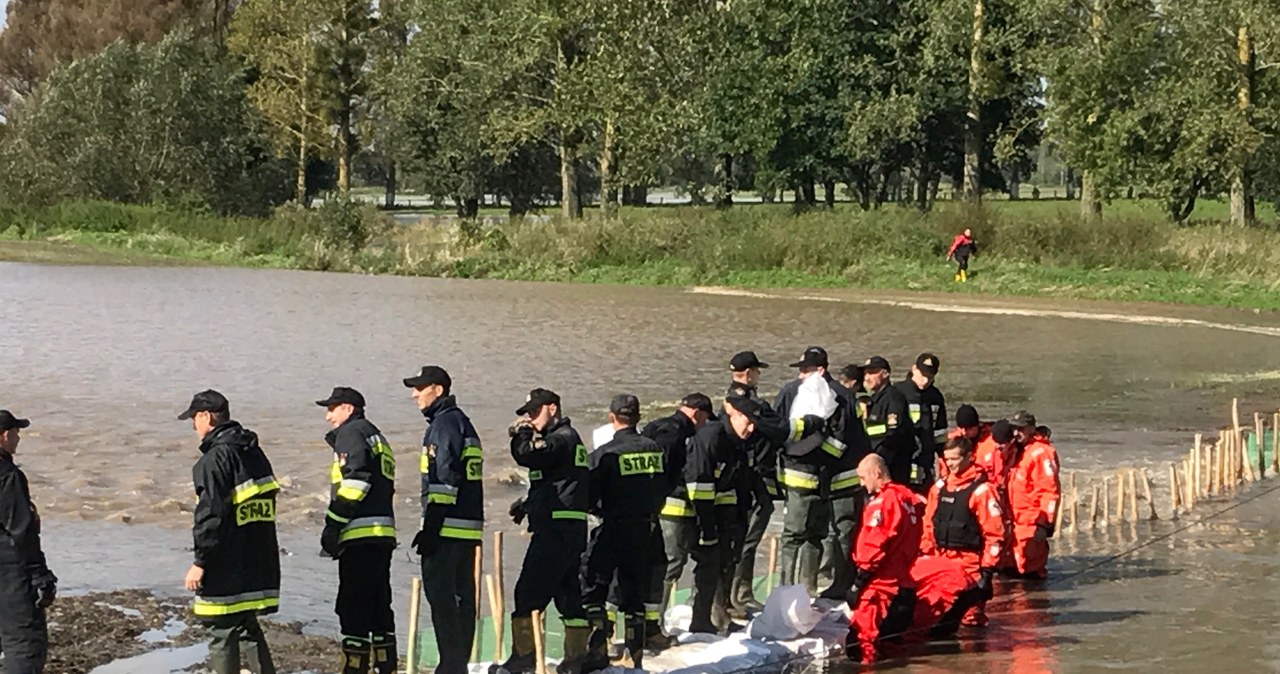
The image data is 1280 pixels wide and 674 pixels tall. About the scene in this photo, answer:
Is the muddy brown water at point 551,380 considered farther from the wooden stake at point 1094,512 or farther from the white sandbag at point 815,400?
the white sandbag at point 815,400

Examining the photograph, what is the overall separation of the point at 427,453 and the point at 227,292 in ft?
140

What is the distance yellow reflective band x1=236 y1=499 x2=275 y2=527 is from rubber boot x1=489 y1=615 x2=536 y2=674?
201 cm

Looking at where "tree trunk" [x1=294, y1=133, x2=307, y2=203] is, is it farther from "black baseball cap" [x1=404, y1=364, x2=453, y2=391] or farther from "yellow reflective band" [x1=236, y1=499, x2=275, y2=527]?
"yellow reflective band" [x1=236, y1=499, x2=275, y2=527]

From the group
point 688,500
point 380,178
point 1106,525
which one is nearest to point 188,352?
point 1106,525

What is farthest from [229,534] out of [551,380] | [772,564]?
[551,380]

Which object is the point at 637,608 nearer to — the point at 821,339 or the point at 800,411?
the point at 800,411

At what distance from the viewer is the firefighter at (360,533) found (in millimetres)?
10273

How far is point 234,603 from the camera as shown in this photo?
1008 cm

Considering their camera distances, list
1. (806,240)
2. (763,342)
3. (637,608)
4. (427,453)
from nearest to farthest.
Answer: (427,453) → (637,608) → (763,342) → (806,240)

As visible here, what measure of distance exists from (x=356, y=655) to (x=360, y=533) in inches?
31.3

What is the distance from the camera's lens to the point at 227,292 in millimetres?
51938

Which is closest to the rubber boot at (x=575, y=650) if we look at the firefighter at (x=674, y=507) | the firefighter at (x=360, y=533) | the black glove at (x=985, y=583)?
the firefighter at (x=674, y=507)

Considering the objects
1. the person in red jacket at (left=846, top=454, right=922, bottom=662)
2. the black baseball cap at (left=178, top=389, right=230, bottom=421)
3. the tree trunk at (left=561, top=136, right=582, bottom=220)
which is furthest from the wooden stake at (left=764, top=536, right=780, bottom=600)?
the tree trunk at (left=561, top=136, right=582, bottom=220)

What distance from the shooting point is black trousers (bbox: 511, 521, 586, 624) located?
11.2m
